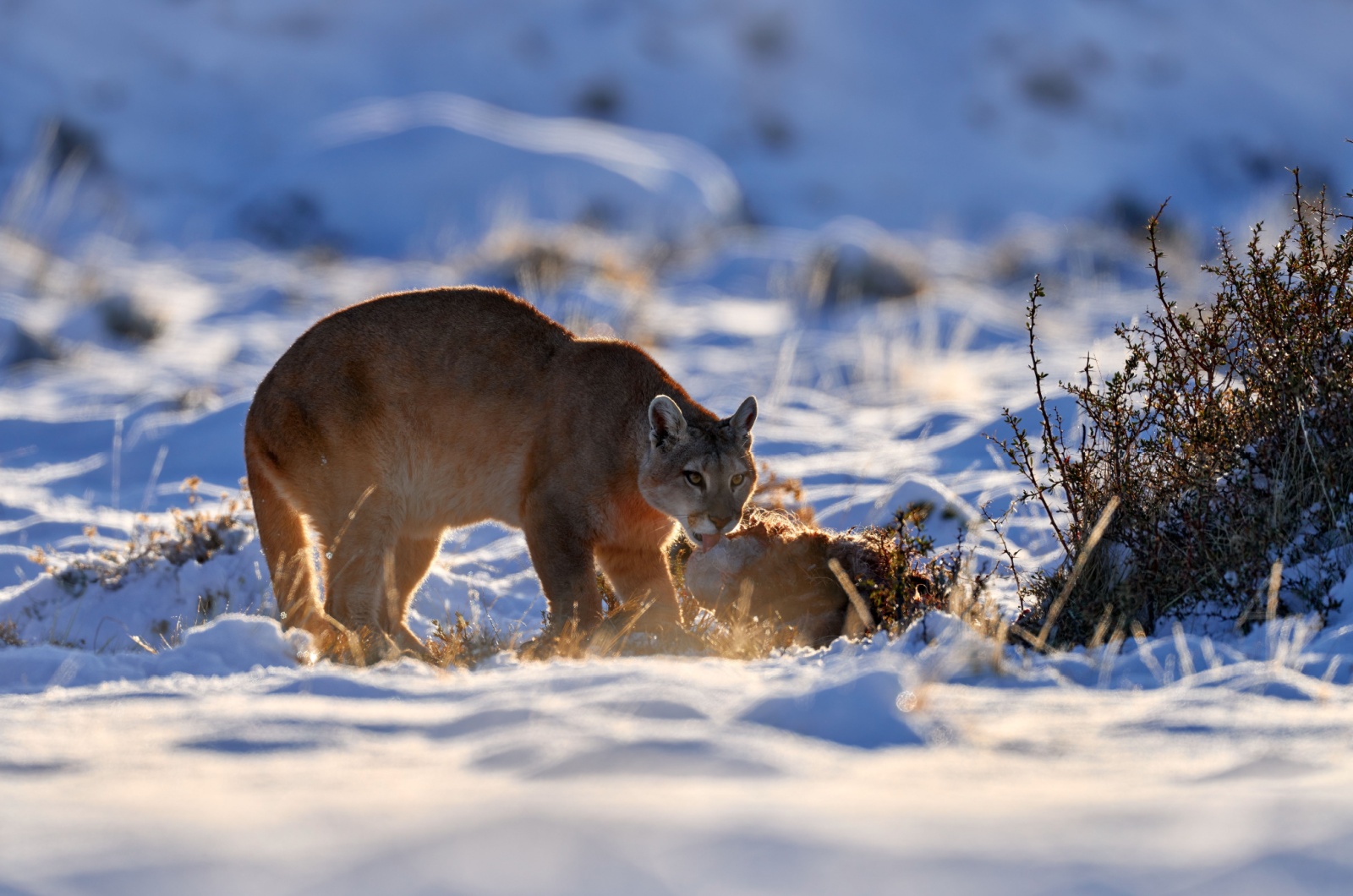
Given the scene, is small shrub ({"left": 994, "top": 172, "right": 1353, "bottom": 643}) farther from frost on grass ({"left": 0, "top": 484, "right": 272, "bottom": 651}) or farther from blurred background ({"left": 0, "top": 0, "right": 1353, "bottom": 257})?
blurred background ({"left": 0, "top": 0, "right": 1353, "bottom": 257})

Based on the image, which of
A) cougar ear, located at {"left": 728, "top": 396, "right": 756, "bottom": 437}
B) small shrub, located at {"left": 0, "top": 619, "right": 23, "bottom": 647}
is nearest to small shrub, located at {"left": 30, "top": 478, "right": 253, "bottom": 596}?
small shrub, located at {"left": 0, "top": 619, "right": 23, "bottom": 647}

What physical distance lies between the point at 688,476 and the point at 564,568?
67 cm

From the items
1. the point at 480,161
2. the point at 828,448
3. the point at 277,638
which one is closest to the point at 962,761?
the point at 277,638

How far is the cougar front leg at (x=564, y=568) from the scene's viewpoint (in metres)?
5.30

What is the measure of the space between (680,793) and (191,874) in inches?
34.7

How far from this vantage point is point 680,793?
2.38m

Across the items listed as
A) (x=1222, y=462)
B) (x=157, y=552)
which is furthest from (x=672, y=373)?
(x=1222, y=462)

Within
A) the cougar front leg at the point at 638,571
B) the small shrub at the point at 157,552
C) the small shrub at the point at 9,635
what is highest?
the small shrub at the point at 157,552

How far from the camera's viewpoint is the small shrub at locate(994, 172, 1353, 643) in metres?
4.71

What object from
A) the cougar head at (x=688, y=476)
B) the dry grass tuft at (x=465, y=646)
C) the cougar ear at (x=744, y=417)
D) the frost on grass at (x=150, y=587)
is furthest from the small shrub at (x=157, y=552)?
the cougar ear at (x=744, y=417)

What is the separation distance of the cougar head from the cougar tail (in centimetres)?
154

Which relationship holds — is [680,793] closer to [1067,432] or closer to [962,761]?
[962,761]

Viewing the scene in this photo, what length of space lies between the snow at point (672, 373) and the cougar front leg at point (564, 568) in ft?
1.83

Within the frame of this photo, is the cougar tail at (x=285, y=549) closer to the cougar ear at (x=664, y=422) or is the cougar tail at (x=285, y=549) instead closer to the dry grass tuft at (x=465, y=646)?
the dry grass tuft at (x=465, y=646)
